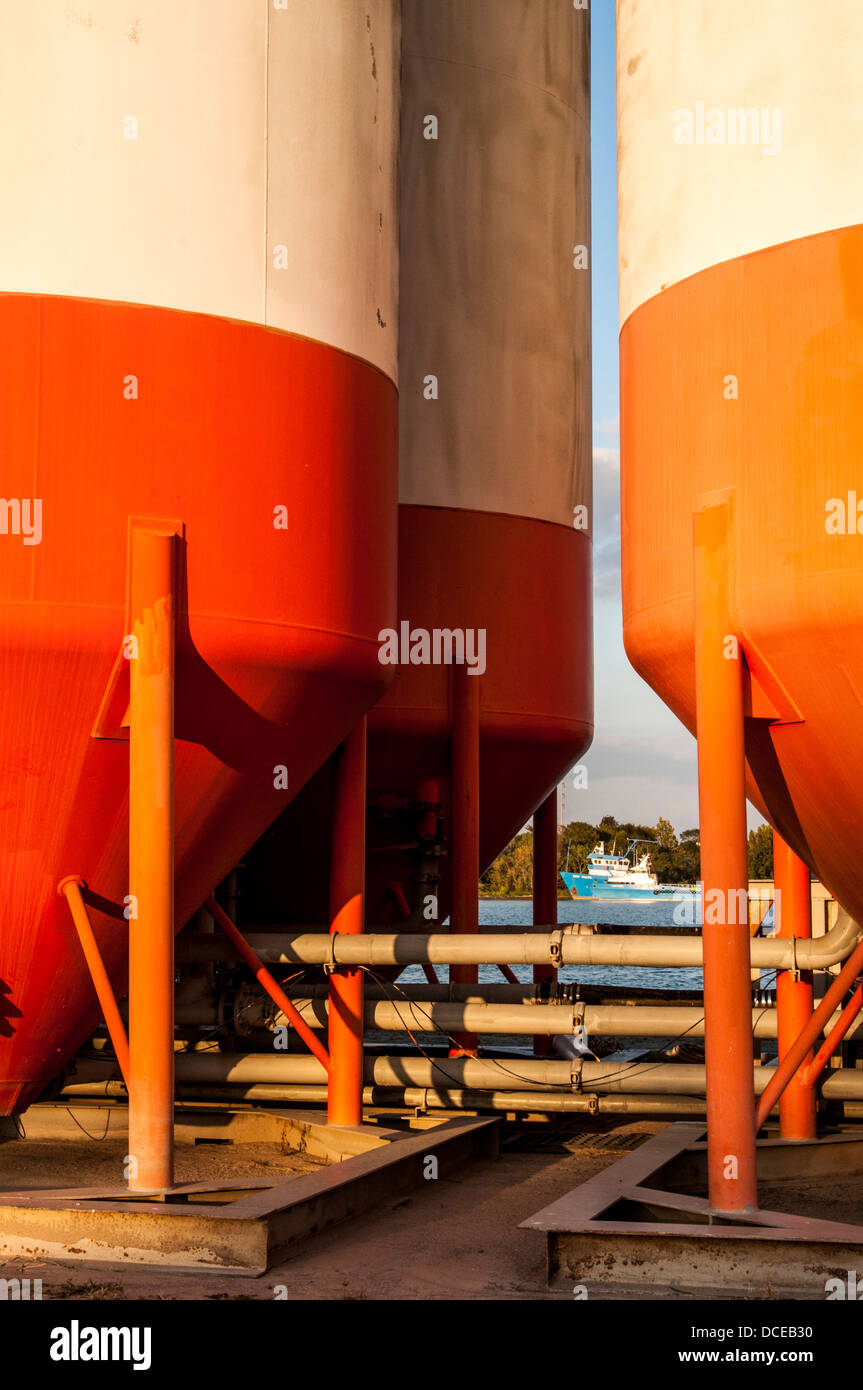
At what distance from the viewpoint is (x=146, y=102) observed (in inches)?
378

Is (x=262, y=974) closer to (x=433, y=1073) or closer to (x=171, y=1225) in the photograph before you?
(x=433, y=1073)

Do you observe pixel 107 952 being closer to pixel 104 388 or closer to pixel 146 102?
pixel 104 388

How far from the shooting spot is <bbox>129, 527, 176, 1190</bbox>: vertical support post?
355 inches

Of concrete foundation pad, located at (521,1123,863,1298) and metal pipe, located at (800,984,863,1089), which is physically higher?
metal pipe, located at (800,984,863,1089)

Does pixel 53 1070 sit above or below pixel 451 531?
below

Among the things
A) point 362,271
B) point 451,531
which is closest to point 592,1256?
point 362,271

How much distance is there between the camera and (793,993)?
38.4 ft

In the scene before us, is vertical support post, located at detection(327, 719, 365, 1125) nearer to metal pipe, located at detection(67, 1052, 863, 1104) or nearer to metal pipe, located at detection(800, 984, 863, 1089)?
metal pipe, located at detection(67, 1052, 863, 1104)

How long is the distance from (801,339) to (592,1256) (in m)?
5.44

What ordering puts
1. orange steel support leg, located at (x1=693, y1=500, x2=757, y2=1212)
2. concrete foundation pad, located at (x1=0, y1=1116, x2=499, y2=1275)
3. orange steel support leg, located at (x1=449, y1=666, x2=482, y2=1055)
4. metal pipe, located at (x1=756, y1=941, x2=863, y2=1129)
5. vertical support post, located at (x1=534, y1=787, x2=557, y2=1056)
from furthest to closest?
1. vertical support post, located at (x1=534, y1=787, x2=557, y2=1056)
2. orange steel support leg, located at (x1=449, y1=666, x2=482, y2=1055)
3. metal pipe, located at (x1=756, y1=941, x2=863, y2=1129)
4. orange steel support leg, located at (x1=693, y1=500, x2=757, y2=1212)
5. concrete foundation pad, located at (x1=0, y1=1116, x2=499, y2=1275)

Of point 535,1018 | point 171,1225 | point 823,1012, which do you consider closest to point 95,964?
point 171,1225

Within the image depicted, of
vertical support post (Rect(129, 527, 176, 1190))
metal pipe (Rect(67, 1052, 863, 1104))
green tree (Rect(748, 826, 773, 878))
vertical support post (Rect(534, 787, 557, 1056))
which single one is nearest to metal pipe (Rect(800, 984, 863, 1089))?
metal pipe (Rect(67, 1052, 863, 1104))

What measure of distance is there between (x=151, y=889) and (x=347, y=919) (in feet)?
11.0

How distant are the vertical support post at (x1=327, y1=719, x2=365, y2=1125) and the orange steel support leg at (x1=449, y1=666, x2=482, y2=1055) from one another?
2752 millimetres
